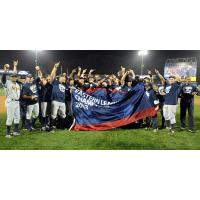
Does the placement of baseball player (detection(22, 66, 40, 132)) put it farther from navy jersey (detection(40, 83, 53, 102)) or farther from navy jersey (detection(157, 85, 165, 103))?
navy jersey (detection(157, 85, 165, 103))

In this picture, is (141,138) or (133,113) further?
(133,113)

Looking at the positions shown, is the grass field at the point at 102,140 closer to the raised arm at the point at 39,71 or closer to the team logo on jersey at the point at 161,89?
the team logo on jersey at the point at 161,89

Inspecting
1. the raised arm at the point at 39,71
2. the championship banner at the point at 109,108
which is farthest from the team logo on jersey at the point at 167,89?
the raised arm at the point at 39,71

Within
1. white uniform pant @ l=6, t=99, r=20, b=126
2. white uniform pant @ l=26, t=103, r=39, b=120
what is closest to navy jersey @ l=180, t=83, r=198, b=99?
white uniform pant @ l=26, t=103, r=39, b=120

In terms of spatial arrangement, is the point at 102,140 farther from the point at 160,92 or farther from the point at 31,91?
the point at 31,91

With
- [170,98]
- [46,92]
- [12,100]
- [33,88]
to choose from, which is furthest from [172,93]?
[12,100]

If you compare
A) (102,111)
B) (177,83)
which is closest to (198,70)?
(177,83)

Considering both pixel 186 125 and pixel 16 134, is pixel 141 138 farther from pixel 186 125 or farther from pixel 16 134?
pixel 16 134

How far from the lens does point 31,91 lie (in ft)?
16.1

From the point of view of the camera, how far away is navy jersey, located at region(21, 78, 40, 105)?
484 cm

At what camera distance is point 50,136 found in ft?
14.7
